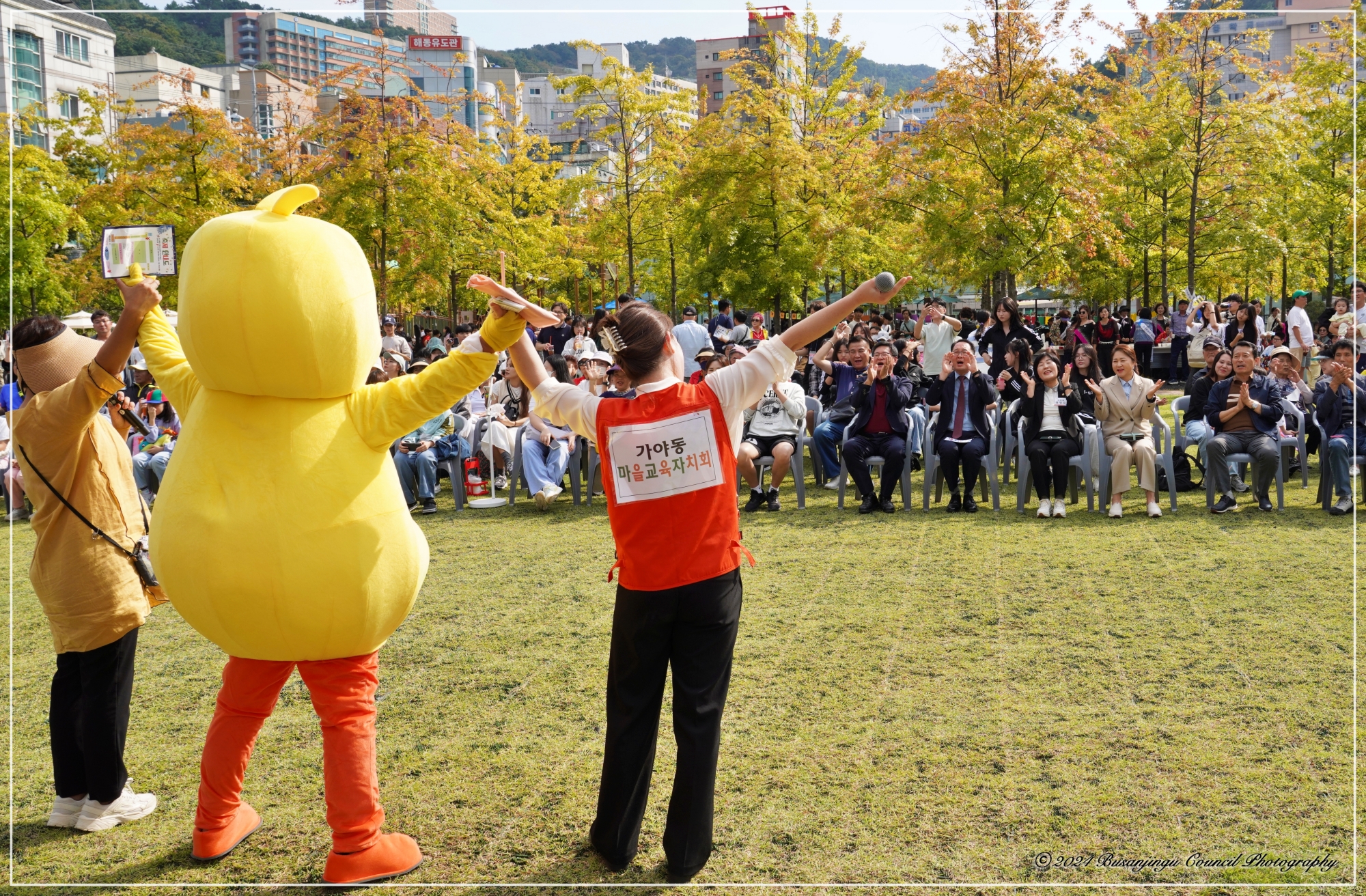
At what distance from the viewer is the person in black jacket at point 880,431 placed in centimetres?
971

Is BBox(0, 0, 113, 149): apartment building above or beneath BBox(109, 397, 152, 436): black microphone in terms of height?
above

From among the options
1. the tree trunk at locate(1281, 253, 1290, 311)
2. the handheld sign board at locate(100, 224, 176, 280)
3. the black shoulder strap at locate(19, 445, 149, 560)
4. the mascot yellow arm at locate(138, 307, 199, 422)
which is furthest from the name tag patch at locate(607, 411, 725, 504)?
the tree trunk at locate(1281, 253, 1290, 311)

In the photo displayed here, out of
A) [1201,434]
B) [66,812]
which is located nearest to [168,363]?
[66,812]

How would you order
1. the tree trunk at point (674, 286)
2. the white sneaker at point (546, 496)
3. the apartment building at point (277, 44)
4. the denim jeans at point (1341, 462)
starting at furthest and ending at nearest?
the apartment building at point (277, 44)
the tree trunk at point (674, 286)
the white sneaker at point (546, 496)
the denim jeans at point (1341, 462)

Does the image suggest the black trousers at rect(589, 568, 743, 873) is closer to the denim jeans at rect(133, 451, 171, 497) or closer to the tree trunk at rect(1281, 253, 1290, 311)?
the denim jeans at rect(133, 451, 171, 497)

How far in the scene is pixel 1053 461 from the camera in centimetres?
938

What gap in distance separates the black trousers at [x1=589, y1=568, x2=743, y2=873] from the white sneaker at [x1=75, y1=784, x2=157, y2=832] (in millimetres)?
1779

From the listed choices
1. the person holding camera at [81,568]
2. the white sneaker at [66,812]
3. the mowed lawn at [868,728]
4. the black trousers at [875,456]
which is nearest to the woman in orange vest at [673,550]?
the mowed lawn at [868,728]

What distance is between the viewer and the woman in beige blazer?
9164mm

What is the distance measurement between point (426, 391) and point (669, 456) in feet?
2.52

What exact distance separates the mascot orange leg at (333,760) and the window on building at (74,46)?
65132 mm

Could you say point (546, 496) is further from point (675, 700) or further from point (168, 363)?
point (675, 700)

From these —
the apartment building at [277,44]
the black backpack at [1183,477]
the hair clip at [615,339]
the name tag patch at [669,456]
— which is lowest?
the black backpack at [1183,477]

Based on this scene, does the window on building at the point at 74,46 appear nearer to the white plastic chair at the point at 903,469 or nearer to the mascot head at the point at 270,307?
the white plastic chair at the point at 903,469
